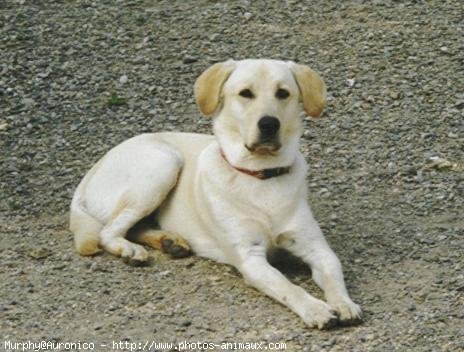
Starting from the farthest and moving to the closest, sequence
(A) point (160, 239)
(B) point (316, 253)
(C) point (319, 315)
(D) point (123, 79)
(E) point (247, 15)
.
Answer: (E) point (247, 15) < (D) point (123, 79) < (A) point (160, 239) < (B) point (316, 253) < (C) point (319, 315)

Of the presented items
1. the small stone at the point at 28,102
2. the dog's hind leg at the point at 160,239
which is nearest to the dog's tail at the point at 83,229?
the dog's hind leg at the point at 160,239

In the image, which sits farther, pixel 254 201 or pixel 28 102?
pixel 28 102

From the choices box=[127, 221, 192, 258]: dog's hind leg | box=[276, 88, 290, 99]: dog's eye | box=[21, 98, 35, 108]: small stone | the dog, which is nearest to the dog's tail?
the dog

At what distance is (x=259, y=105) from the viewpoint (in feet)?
21.7

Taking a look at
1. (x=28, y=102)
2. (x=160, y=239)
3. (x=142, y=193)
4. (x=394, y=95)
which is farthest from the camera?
(x=28, y=102)

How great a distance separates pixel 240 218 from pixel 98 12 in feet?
17.5

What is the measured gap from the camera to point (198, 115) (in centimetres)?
970

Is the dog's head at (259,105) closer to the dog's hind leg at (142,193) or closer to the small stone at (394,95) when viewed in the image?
the dog's hind leg at (142,193)

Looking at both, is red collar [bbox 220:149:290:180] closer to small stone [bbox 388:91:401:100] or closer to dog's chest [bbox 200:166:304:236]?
dog's chest [bbox 200:166:304:236]

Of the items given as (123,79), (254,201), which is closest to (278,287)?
(254,201)

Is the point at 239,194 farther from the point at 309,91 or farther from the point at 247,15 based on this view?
the point at 247,15

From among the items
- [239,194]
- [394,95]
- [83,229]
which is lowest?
[394,95]

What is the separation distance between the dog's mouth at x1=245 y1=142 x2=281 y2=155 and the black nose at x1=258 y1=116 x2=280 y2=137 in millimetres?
61

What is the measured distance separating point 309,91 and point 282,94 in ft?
0.73
